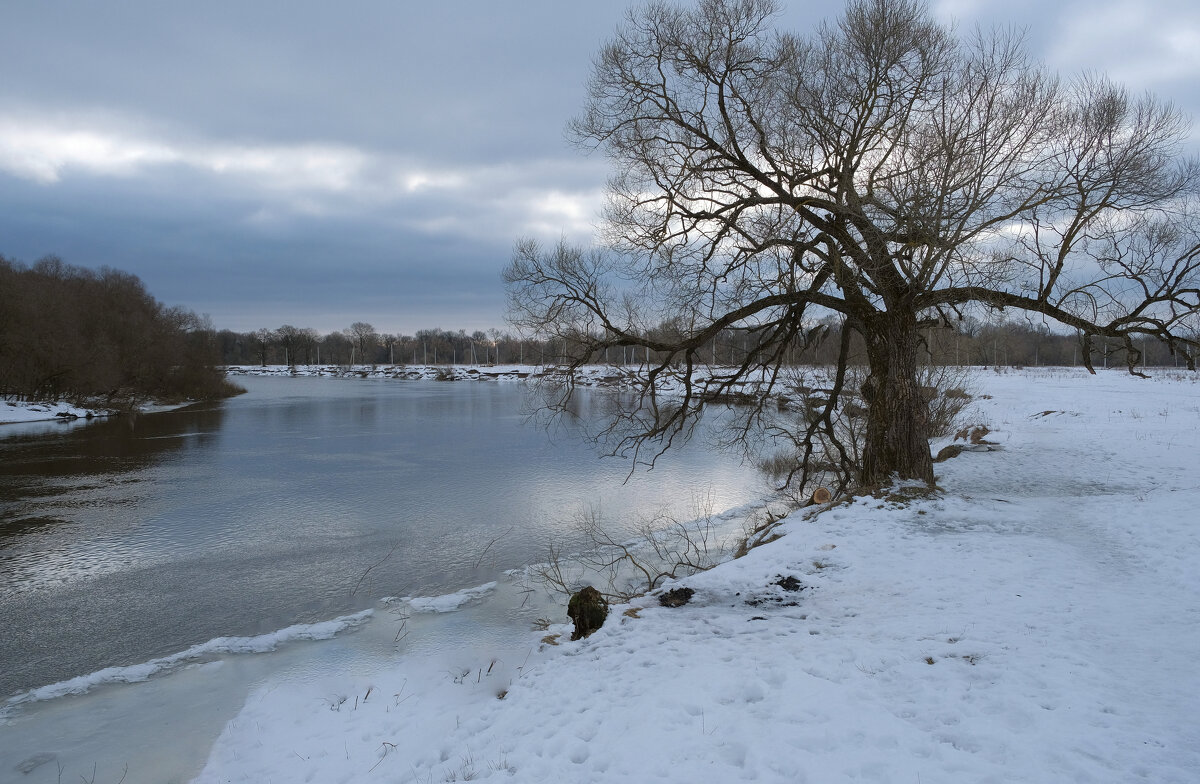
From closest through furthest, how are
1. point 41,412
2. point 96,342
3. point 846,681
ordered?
1. point 846,681
2. point 41,412
3. point 96,342

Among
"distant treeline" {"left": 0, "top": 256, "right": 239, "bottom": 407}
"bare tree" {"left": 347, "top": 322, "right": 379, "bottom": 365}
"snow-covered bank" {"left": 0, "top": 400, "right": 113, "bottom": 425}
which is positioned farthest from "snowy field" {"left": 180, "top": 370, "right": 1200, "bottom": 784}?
"bare tree" {"left": 347, "top": 322, "right": 379, "bottom": 365}

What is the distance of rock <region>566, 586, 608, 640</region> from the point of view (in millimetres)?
→ 7293

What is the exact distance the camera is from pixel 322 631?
8.30 metres

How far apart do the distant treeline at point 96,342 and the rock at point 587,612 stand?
40.2m

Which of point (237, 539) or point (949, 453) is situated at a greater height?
point (949, 453)

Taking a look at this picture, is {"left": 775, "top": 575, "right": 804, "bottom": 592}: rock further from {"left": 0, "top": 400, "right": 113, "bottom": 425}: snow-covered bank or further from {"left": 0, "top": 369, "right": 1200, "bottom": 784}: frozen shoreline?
{"left": 0, "top": 400, "right": 113, "bottom": 425}: snow-covered bank

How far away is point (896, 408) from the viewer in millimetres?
10656

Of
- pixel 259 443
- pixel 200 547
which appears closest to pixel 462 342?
pixel 259 443

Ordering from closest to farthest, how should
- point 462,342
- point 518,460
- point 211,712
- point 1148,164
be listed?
point 211,712 < point 1148,164 < point 518,460 < point 462,342

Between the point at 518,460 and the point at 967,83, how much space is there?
1563 centimetres

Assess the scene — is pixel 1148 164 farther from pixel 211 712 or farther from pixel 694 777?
pixel 211 712

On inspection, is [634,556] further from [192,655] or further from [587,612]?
[192,655]

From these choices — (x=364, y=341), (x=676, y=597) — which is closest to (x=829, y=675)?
(x=676, y=597)

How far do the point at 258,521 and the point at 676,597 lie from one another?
998 centimetres
